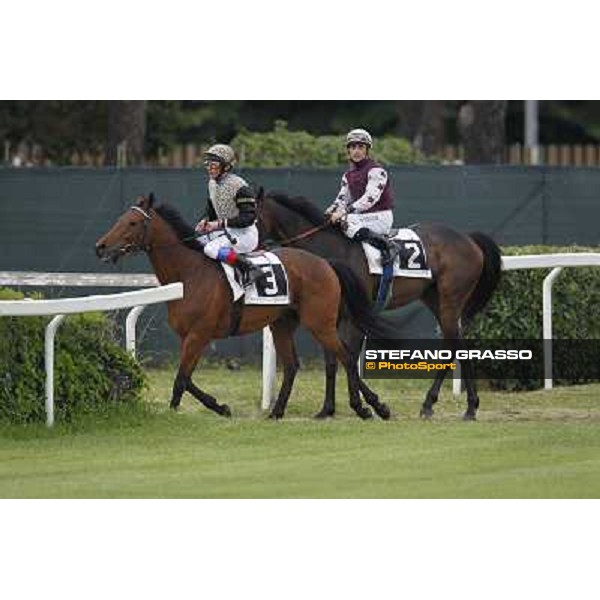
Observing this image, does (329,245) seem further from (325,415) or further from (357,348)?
(325,415)

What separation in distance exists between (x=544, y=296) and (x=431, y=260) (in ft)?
4.28

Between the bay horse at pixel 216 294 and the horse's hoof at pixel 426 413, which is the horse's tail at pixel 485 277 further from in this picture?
the bay horse at pixel 216 294

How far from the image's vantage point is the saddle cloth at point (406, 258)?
57.9ft

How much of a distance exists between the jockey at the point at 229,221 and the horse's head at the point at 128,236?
1.39 ft

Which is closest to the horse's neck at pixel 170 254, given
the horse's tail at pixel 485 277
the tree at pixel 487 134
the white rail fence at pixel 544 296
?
the white rail fence at pixel 544 296

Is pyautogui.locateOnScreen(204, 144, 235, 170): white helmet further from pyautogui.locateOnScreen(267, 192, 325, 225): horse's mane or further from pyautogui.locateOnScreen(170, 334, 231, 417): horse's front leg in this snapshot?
pyautogui.locateOnScreen(170, 334, 231, 417): horse's front leg

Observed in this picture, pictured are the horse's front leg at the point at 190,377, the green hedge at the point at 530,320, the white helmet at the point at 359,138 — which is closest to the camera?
the horse's front leg at the point at 190,377

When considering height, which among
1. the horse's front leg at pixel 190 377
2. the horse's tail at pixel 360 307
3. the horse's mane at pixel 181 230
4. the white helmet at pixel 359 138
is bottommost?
the horse's front leg at pixel 190 377

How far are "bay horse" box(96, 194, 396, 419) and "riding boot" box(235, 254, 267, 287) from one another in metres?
0.15

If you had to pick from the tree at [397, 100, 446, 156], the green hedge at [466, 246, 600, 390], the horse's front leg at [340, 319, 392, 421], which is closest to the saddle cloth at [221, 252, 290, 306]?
the horse's front leg at [340, 319, 392, 421]

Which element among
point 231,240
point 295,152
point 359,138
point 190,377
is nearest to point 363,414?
point 190,377

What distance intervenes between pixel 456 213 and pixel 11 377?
756 cm

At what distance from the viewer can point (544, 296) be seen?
734 inches

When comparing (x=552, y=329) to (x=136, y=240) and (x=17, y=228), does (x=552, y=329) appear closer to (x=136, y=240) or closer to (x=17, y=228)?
(x=136, y=240)
